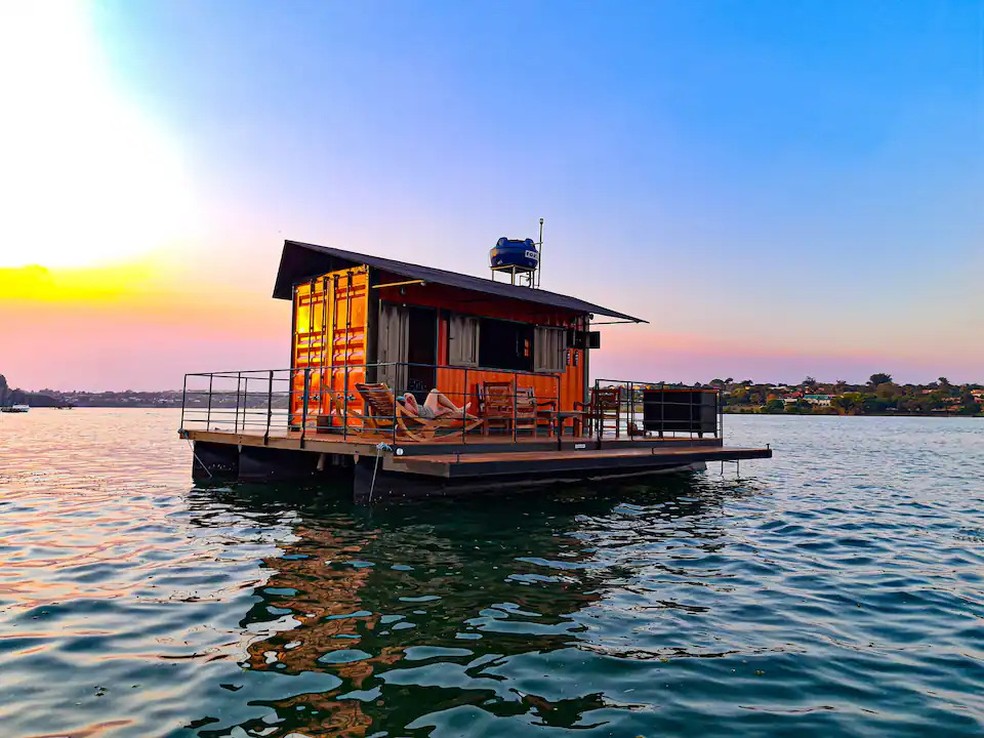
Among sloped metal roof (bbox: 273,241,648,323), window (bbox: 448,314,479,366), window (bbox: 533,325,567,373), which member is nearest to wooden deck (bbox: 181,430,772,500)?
window (bbox: 448,314,479,366)

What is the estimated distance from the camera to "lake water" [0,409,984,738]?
12.3 ft

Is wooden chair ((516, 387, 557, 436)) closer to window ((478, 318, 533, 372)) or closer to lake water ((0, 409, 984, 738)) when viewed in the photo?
window ((478, 318, 533, 372))

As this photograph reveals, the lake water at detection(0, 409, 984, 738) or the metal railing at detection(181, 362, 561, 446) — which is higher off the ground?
the metal railing at detection(181, 362, 561, 446)

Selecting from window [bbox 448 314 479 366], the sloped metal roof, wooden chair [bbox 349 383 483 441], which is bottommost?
wooden chair [bbox 349 383 483 441]

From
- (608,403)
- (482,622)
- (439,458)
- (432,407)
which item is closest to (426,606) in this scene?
(482,622)

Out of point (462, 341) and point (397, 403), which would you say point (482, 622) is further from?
point (462, 341)

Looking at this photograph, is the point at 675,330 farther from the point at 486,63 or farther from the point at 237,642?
the point at 237,642

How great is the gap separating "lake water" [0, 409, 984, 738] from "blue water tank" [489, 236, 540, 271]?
962cm

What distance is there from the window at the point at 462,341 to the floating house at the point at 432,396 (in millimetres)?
27

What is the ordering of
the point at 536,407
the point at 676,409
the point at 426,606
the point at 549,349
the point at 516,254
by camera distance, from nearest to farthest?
the point at 426,606
the point at 536,407
the point at 549,349
the point at 676,409
the point at 516,254

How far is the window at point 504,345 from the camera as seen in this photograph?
50.0ft

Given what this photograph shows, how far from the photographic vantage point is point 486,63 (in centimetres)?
1537

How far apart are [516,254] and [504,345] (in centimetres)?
443

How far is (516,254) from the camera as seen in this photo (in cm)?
1909
